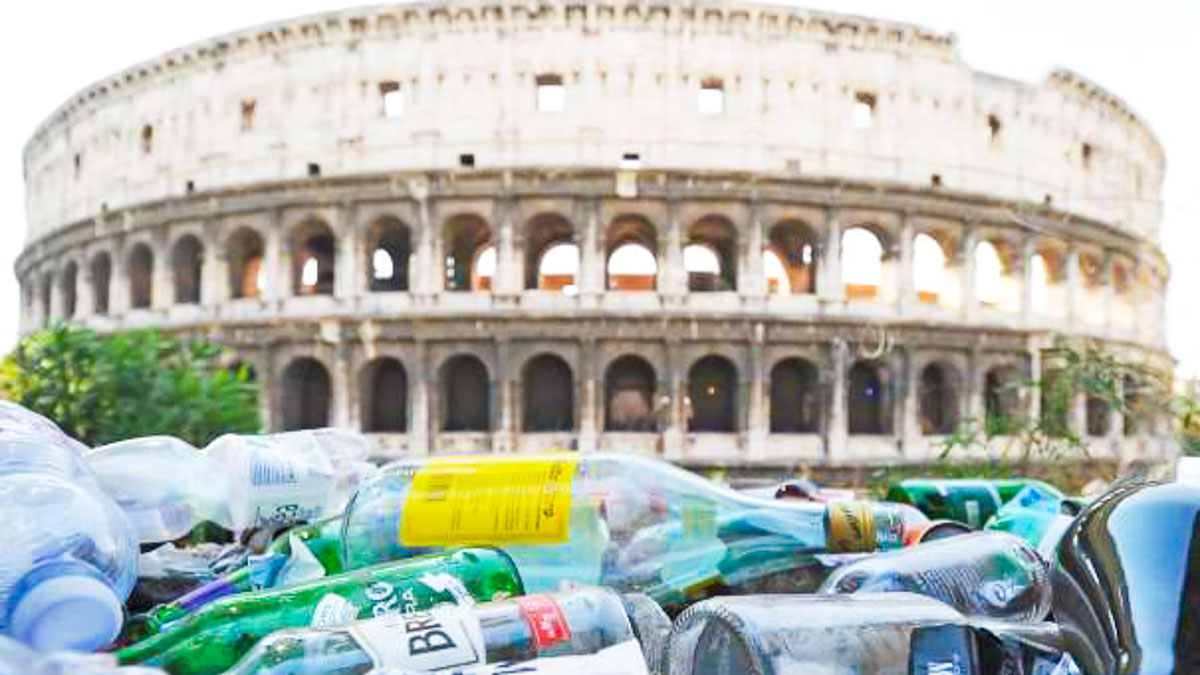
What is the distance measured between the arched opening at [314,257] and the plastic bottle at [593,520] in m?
15.8

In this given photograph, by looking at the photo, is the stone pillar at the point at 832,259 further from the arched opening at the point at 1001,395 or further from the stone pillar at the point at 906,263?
the arched opening at the point at 1001,395

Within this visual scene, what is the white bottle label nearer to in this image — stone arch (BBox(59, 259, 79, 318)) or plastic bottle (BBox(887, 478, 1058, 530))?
plastic bottle (BBox(887, 478, 1058, 530))

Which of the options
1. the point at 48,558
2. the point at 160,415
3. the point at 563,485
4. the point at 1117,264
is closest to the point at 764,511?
the point at 563,485

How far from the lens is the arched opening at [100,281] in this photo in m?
19.1

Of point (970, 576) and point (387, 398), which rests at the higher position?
point (970, 576)

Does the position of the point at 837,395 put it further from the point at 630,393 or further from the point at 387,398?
the point at 387,398

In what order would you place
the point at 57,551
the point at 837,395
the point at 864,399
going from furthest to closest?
1. the point at 864,399
2. the point at 837,395
3. the point at 57,551

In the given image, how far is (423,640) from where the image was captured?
119cm

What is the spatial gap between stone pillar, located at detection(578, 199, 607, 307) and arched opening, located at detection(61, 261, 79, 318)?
1199 centimetres

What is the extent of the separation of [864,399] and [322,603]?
54.9 ft

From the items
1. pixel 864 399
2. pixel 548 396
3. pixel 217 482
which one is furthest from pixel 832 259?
pixel 217 482

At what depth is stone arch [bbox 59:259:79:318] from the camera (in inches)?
786

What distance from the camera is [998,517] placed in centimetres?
230

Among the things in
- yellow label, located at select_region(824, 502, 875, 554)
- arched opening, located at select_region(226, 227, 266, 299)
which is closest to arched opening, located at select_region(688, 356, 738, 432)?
arched opening, located at select_region(226, 227, 266, 299)
